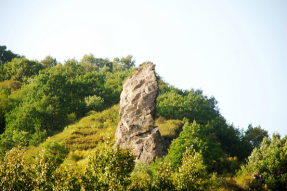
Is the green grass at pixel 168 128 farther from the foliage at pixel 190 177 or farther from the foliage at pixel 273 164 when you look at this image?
the foliage at pixel 190 177

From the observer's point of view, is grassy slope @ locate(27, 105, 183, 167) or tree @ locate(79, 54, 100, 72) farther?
tree @ locate(79, 54, 100, 72)

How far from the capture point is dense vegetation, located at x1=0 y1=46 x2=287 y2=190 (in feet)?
65.4

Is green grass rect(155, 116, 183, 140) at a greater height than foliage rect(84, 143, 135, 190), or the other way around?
green grass rect(155, 116, 183, 140)

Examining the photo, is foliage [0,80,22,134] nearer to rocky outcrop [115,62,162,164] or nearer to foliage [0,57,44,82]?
foliage [0,57,44,82]

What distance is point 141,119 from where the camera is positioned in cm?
3572

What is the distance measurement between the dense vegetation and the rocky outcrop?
6.68 feet

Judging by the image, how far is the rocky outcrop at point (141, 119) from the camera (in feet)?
111

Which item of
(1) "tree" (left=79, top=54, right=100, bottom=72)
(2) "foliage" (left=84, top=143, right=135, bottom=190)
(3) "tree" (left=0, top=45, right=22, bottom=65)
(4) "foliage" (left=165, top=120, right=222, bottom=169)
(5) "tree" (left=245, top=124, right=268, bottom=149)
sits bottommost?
(2) "foliage" (left=84, top=143, right=135, bottom=190)

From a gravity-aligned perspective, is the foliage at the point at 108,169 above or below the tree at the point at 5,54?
below

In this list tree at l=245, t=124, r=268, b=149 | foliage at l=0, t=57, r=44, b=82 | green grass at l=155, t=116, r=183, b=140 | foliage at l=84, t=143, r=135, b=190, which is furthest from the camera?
foliage at l=0, t=57, r=44, b=82

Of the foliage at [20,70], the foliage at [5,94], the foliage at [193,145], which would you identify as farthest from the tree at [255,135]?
the foliage at [20,70]

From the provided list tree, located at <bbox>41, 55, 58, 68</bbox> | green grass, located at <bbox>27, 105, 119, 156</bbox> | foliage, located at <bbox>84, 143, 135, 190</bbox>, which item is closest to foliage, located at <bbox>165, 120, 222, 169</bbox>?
green grass, located at <bbox>27, 105, 119, 156</bbox>

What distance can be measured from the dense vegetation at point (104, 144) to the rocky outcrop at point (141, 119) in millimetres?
2035

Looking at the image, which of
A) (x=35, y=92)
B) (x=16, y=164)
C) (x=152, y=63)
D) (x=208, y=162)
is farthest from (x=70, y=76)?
(x=16, y=164)
